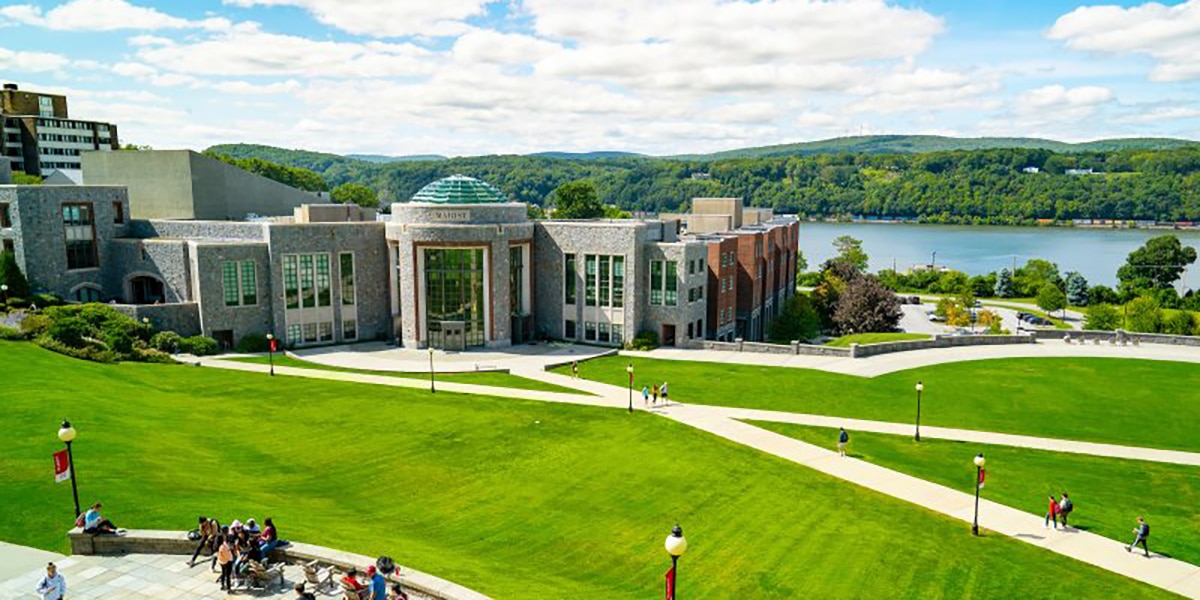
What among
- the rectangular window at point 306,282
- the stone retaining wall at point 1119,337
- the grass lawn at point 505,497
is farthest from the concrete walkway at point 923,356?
the rectangular window at point 306,282

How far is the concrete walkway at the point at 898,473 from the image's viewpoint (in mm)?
24609


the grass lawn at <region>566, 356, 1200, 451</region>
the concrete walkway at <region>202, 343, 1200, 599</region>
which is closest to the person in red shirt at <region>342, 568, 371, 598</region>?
the concrete walkway at <region>202, 343, 1200, 599</region>

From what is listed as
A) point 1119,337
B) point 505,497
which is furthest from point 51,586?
point 1119,337

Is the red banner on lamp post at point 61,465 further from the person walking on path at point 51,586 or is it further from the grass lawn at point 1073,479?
the grass lawn at point 1073,479

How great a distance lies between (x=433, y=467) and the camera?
3114 cm

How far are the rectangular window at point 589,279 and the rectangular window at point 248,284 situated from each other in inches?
962

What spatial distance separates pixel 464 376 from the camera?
49.9m

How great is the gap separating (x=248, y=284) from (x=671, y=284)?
31244mm

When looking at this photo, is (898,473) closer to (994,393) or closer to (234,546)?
(994,393)

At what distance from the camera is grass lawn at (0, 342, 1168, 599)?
22.0 metres

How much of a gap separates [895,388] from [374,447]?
102 ft

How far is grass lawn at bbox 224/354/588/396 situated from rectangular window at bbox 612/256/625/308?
42.5 feet

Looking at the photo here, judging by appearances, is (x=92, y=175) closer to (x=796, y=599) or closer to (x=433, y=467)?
(x=433, y=467)

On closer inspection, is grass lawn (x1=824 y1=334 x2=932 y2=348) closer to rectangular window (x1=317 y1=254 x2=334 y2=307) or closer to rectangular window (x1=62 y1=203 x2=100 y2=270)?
rectangular window (x1=317 y1=254 x2=334 y2=307)
